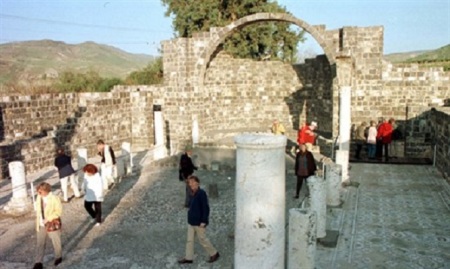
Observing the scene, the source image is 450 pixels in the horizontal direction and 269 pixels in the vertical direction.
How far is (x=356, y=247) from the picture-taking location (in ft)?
21.8

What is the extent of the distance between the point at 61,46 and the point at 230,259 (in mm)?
94734

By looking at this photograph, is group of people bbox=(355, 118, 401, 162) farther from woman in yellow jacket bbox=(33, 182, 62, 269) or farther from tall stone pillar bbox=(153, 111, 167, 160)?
woman in yellow jacket bbox=(33, 182, 62, 269)

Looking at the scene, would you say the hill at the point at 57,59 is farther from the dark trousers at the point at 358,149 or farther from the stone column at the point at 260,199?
the stone column at the point at 260,199

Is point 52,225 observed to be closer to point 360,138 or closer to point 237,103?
point 360,138

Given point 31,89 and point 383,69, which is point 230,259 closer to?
point 383,69

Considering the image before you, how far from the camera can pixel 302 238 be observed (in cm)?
532

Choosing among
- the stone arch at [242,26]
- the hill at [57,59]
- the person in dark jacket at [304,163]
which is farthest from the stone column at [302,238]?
the hill at [57,59]

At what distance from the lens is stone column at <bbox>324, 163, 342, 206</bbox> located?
8.61 metres

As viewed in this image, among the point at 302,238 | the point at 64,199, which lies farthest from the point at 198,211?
the point at 64,199

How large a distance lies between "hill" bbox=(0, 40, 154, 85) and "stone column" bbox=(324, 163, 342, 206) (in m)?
51.4

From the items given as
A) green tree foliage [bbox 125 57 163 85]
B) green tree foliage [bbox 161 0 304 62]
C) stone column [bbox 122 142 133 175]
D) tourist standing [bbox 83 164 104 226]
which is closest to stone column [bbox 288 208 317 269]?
tourist standing [bbox 83 164 104 226]

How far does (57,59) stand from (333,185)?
7902 centimetres

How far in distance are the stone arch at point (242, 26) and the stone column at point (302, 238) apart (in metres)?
11.3

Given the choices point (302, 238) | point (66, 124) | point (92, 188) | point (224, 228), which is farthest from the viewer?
point (66, 124)
